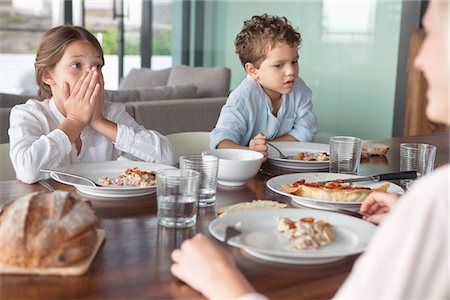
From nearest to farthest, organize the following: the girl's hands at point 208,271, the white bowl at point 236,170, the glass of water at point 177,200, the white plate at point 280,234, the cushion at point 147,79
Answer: the girl's hands at point 208,271 → the white plate at point 280,234 → the glass of water at point 177,200 → the white bowl at point 236,170 → the cushion at point 147,79

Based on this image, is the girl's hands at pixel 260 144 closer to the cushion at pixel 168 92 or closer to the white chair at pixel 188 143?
the white chair at pixel 188 143

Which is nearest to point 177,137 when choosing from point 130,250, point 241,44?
point 241,44

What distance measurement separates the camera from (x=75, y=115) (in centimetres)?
189

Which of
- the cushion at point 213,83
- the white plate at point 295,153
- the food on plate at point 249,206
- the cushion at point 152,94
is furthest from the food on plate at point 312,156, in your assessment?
the cushion at point 213,83

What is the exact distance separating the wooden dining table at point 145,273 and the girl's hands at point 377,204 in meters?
0.22

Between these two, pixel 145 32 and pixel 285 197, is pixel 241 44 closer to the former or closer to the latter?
pixel 285 197

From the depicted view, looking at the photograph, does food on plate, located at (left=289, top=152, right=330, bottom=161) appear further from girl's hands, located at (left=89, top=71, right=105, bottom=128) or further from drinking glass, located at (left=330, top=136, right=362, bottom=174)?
girl's hands, located at (left=89, top=71, right=105, bottom=128)

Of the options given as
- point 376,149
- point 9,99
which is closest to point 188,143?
point 376,149

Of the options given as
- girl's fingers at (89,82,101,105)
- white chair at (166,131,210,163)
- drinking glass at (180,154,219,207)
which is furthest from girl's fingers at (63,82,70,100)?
drinking glass at (180,154,219,207)

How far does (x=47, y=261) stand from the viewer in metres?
0.97

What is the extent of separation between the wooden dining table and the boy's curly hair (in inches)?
48.6

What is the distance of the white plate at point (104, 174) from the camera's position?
1.45m

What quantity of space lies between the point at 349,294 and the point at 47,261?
0.46 meters

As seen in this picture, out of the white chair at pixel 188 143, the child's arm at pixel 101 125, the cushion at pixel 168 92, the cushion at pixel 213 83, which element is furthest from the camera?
the cushion at pixel 213 83
